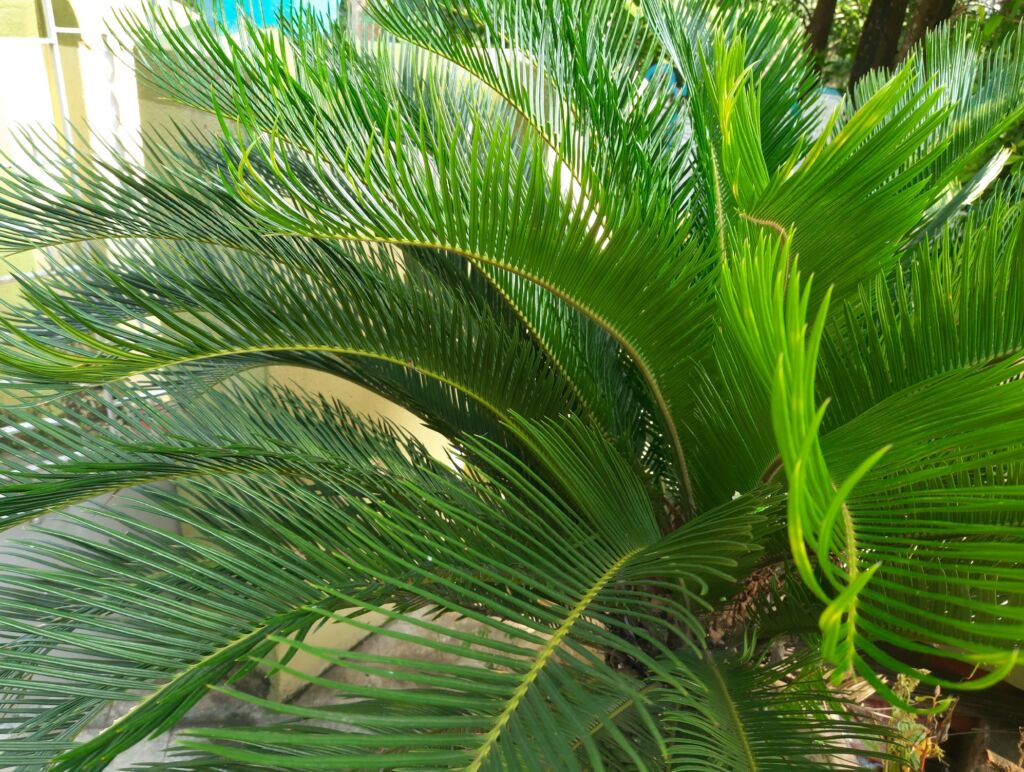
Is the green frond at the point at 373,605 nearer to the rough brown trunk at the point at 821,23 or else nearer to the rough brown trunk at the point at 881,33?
the rough brown trunk at the point at 881,33

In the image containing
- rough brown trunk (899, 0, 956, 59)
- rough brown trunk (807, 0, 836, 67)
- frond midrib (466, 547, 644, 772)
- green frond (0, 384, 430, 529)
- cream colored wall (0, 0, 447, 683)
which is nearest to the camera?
frond midrib (466, 547, 644, 772)

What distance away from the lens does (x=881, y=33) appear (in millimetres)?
3957

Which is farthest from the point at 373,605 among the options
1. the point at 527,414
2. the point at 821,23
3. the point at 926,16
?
the point at 821,23

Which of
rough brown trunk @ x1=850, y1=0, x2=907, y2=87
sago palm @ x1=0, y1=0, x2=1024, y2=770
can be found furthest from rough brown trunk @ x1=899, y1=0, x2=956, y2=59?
sago palm @ x1=0, y1=0, x2=1024, y2=770

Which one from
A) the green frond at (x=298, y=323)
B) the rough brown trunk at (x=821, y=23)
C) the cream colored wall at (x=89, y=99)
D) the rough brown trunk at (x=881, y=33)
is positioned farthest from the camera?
the rough brown trunk at (x=821, y=23)

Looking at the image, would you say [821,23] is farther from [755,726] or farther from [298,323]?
[755,726]

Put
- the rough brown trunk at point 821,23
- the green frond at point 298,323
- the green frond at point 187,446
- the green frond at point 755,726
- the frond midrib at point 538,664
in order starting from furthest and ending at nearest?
the rough brown trunk at point 821,23, the green frond at point 298,323, the green frond at point 187,446, the green frond at point 755,726, the frond midrib at point 538,664

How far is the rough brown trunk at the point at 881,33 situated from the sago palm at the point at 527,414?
8.49 ft

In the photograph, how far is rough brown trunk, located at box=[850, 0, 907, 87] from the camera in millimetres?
3926

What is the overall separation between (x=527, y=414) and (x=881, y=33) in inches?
137

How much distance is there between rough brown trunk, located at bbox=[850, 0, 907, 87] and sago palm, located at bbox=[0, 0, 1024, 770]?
8.49 ft

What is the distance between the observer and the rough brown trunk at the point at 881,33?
12.9ft

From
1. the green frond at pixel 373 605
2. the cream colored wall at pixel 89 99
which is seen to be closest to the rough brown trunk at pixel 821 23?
the cream colored wall at pixel 89 99

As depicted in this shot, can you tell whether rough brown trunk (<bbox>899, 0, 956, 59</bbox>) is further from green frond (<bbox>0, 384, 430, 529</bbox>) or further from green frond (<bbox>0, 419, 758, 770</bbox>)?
green frond (<bbox>0, 419, 758, 770</bbox>)
